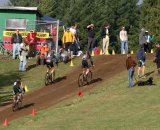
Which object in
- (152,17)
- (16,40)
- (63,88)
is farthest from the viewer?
(152,17)

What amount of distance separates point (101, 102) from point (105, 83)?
230 inches

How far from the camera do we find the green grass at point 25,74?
34.6 metres

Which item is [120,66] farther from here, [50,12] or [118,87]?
[50,12]

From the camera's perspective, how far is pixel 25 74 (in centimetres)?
3828

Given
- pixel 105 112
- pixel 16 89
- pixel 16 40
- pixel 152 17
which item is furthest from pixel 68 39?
pixel 152 17

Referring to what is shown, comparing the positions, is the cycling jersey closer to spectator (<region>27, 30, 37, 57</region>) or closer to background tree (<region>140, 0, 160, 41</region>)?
spectator (<region>27, 30, 37, 57</region>)

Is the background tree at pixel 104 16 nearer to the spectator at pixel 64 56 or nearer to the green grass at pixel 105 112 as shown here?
the spectator at pixel 64 56

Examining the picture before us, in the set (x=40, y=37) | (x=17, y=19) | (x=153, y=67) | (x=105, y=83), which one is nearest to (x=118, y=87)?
(x=105, y=83)

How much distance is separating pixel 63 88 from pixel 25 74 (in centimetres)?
597

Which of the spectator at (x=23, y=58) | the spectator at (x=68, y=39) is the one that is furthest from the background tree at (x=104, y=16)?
the spectator at (x=23, y=58)

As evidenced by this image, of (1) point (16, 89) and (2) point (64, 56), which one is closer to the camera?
(1) point (16, 89)

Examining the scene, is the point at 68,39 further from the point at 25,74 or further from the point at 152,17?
the point at 152,17

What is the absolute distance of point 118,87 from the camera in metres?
31.3

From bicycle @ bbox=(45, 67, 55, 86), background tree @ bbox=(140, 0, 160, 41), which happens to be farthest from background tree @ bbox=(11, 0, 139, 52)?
bicycle @ bbox=(45, 67, 55, 86)
